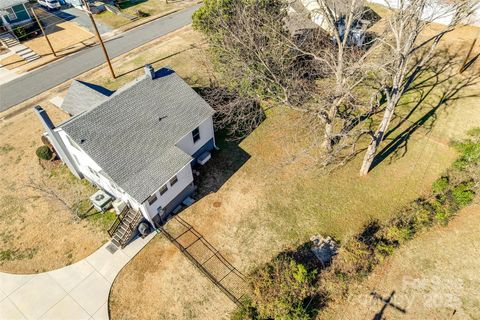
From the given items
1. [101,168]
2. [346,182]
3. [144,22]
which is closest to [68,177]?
[101,168]

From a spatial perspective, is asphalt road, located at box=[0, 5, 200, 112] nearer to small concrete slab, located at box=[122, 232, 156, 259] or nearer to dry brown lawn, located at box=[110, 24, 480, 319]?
dry brown lawn, located at box=[110, 24, 480, 319]

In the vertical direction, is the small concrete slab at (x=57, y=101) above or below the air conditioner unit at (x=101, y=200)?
above

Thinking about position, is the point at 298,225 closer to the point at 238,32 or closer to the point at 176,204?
the point at 176,204

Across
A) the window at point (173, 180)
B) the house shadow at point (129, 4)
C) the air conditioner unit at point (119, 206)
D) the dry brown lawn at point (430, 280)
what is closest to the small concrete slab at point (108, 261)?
the air conditioner unit at point (119, 206)

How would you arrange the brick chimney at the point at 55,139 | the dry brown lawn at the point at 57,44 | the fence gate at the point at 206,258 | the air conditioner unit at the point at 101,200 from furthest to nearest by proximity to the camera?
the dry brown lawn at the point at 57,44
the air conditioner unit at the point at 101,200
the brick chimney at the point at 55,139
the fence gate at the point at 206,258

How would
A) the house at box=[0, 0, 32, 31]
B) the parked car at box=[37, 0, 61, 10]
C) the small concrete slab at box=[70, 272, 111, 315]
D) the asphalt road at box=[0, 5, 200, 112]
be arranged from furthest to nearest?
the parked car at box=[37, 0, 61, 10] → the house at box=[0, 0, 32, 31] → the asphalt road at box=[0, 5, 200, 112] → the small concrete slab at box=[70, 272, 111, 315]

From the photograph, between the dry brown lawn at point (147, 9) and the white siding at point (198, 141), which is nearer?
the white siding at point (198, 141)

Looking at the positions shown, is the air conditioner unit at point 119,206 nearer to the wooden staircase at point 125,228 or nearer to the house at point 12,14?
the wooden staircase at point 125,228

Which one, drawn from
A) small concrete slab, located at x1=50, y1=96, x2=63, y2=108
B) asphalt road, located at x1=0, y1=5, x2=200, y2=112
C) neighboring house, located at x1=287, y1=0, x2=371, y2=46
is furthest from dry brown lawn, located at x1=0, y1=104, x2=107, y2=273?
neighboring house, located at x1=287, y1=0, x2=371, y2=46
